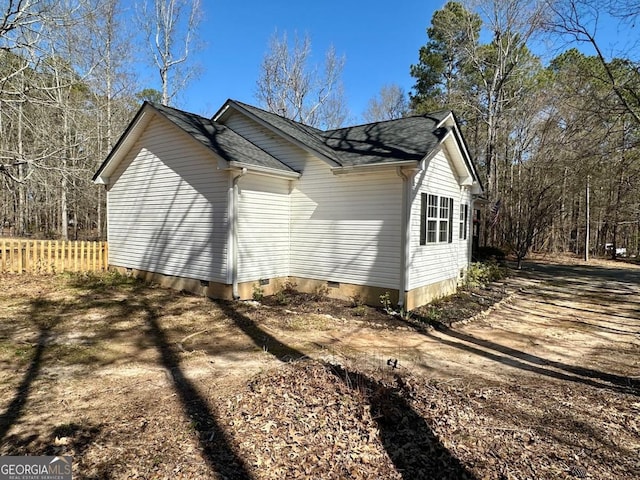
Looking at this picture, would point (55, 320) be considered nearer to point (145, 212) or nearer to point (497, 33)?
point (145, 212)

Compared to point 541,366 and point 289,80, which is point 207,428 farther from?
point 289,80

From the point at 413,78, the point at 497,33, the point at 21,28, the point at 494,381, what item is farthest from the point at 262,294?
the point at 413,78

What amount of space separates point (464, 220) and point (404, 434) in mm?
10590

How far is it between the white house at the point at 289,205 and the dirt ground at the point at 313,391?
1.14m

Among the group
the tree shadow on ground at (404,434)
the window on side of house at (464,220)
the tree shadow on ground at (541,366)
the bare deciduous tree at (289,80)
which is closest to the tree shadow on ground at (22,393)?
the tree shadow on ground at (404,434)

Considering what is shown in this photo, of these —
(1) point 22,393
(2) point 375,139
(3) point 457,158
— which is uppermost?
(2) point 375,139

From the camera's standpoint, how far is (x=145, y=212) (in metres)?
10.7

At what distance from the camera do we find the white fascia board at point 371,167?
7898 millimetres

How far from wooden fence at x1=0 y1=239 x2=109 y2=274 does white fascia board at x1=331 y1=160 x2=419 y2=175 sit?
27.8ft

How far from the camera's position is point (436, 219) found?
9656 mm

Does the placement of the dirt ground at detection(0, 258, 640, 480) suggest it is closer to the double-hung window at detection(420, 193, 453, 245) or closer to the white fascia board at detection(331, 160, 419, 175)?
the double-hung window at detection(420, 193, 453, 245)

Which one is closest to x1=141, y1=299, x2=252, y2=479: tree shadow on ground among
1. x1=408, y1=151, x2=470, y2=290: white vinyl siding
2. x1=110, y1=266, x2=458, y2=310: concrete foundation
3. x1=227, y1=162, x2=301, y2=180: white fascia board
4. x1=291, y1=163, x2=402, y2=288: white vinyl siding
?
x1=110, y1=266, x2=458, y2=310: concrete foundation

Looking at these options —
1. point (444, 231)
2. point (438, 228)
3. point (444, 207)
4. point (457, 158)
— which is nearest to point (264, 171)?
point (438, 228)

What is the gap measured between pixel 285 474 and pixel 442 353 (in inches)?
161
